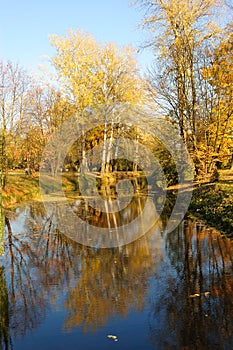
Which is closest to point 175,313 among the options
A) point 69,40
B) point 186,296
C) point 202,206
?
point 186,296

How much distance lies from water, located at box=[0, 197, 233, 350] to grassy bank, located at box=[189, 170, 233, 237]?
0.89 meters

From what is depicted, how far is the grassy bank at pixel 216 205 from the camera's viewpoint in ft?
43.1

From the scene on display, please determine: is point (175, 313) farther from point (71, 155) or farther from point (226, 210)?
point (71, 155)

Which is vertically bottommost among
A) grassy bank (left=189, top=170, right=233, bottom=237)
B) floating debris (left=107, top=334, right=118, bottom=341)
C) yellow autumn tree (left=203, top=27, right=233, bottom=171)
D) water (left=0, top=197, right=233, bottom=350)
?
floating debris (left=107, top=334, right=118, bottom=341)

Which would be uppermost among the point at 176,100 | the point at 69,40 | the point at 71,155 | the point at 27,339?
the point at 69,40

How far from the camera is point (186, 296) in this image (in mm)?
7262

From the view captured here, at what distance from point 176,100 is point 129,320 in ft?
65.0

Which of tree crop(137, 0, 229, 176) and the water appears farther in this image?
tree crop(137, 0, 229, 176)

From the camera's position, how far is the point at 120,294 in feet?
24.8

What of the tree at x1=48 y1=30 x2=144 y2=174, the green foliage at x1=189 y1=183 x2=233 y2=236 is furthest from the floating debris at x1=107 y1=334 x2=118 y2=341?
the tree at x1=48 y1=30 x2=144 y2=174

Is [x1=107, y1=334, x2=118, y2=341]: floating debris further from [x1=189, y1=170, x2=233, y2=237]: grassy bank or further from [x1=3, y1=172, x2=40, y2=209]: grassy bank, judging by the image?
[x1=3, y1=172, x2=40, y2=209]: grassy bank

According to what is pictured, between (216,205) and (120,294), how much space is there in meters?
8.81

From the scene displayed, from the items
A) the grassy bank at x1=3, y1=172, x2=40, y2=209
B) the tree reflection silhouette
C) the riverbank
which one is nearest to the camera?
the tree reflection silhouette

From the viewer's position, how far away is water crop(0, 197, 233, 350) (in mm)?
5816
